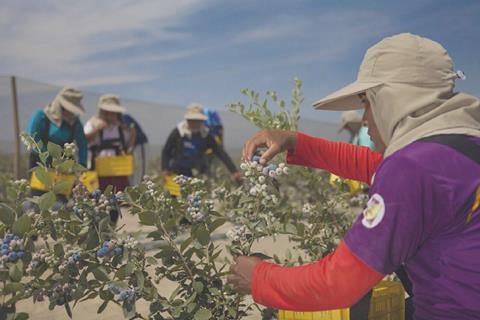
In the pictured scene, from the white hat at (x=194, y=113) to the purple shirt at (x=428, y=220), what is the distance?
4254 millimetres

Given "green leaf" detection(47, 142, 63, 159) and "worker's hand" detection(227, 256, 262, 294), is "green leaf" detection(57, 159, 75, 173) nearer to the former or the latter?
"green leaf" detection(47, 142, 63, 159)

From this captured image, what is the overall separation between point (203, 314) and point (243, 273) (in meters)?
0.44

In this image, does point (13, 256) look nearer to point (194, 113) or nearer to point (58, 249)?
point (58, 249)

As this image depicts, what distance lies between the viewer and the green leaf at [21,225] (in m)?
1.57

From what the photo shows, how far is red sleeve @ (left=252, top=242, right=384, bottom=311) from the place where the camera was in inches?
45.1

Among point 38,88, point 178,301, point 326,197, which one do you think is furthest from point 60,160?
point 38,88

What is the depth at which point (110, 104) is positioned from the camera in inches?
191

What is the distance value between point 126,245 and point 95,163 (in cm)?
326


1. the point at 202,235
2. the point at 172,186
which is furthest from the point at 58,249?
the point at 172,186

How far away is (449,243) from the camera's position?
122 centimetres

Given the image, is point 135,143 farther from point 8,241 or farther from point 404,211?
point 404,211

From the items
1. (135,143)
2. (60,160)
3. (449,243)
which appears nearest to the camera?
(449,243)

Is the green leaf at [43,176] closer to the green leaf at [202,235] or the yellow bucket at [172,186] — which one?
the green leaf at [202,235]

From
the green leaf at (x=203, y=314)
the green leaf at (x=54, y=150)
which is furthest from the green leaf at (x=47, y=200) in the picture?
the green leaf at (x=203, y=314)
